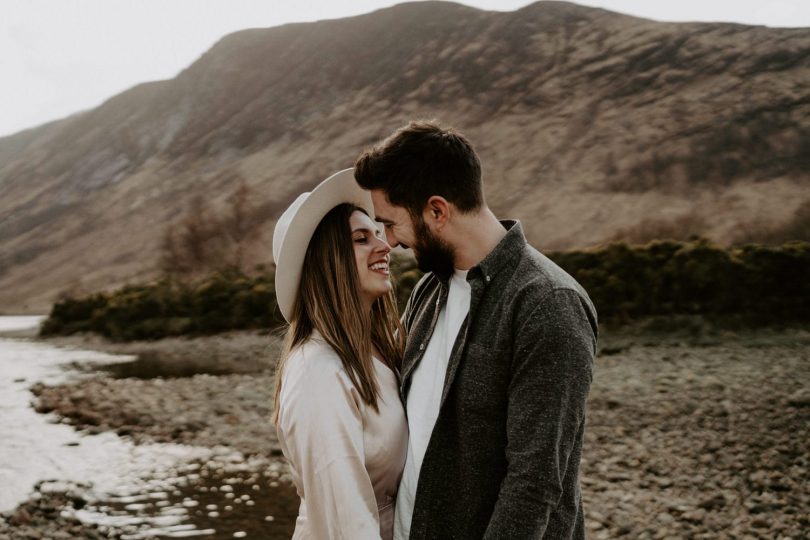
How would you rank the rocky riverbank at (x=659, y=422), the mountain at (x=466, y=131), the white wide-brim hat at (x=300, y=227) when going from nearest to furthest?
the white wide-brim hat at (x=300, y=227) → the rocky riverbank at (x=659, y=422) → the mountain at (x=466, y=131)

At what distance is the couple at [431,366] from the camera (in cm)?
184

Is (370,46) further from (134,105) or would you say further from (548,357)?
(548,357)

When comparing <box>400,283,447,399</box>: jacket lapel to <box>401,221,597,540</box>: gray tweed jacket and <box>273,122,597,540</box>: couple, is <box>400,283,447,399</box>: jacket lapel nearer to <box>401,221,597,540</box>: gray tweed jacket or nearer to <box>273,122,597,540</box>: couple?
<box>273,122,597,540</box>: couple

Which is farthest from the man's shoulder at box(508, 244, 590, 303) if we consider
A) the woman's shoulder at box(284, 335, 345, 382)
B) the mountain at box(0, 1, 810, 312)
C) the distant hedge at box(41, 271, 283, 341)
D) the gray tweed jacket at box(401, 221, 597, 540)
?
the mountain at box(0, 1, 810, 312)

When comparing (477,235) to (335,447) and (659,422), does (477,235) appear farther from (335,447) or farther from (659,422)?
(659,422)

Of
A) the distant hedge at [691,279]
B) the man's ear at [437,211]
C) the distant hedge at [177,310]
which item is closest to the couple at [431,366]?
the man's ear at [437,211]

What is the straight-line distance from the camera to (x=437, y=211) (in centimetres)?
224

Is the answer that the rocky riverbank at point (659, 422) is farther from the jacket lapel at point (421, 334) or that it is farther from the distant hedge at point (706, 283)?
the jacket lapel at point (421, 334)

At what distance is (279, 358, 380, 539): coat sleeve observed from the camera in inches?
81.7

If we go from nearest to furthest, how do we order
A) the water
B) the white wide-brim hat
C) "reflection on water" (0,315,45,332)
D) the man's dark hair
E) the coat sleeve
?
the coat sleeve, the man's dark hair, the white wide-brim hat, the water, "reflection on water" (0,315,45,332)

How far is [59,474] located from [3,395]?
8.07 meters

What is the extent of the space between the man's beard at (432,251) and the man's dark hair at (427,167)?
7cm

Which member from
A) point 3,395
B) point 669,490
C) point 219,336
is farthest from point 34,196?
point 669,490

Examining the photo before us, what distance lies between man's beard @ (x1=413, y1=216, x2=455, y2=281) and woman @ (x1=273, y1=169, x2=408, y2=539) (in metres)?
0.37
